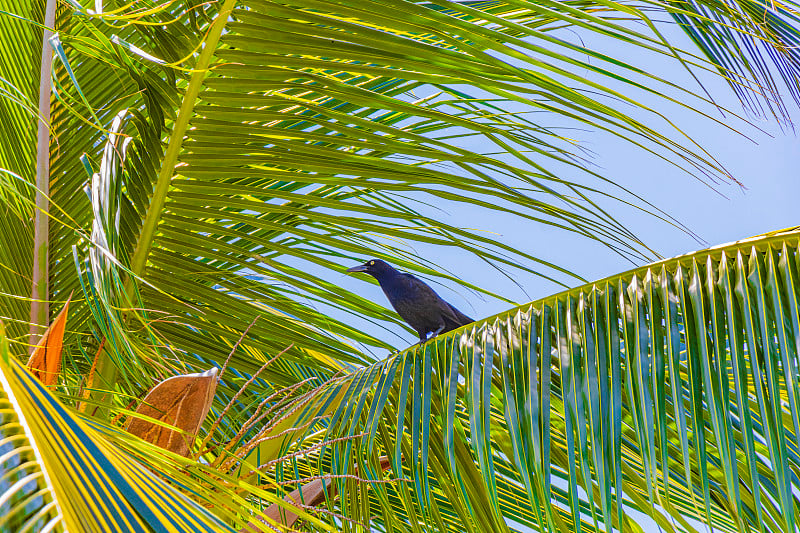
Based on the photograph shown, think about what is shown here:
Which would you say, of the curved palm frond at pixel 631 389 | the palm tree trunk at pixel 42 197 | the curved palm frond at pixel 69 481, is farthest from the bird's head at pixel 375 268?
the curved palm frond at pixel 69 481

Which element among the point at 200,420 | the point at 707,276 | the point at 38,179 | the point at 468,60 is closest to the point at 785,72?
the point at 707,276

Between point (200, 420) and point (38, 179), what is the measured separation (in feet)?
2.55

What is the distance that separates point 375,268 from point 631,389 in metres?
1.11

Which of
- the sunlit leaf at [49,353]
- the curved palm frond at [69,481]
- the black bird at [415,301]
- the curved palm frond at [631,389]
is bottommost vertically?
the curved palm frond at [69,481]

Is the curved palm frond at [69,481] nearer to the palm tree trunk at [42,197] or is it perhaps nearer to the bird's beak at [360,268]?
the palm tree trunk at [42,197]

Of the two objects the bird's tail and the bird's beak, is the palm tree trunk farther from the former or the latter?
the bird's tail

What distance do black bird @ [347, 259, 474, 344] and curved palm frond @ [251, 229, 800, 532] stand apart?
0.66m

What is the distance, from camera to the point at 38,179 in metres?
1.55

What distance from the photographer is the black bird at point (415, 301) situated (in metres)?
2.10

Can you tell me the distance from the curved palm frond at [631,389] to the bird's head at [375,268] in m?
0.69

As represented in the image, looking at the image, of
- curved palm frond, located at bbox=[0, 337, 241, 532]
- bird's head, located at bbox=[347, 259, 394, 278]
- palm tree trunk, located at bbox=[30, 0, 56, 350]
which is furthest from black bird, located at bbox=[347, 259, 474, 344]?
curved palm frond, located at bbox=[0, 337, 241, 532]

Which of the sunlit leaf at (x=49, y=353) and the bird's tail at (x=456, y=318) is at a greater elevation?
the bird's tail at (x=456, y=318)

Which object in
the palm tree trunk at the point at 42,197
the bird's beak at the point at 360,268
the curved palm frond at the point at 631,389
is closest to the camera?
the curved palm frond at the point at 631,389

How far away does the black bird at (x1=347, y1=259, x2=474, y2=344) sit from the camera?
2.10 m
